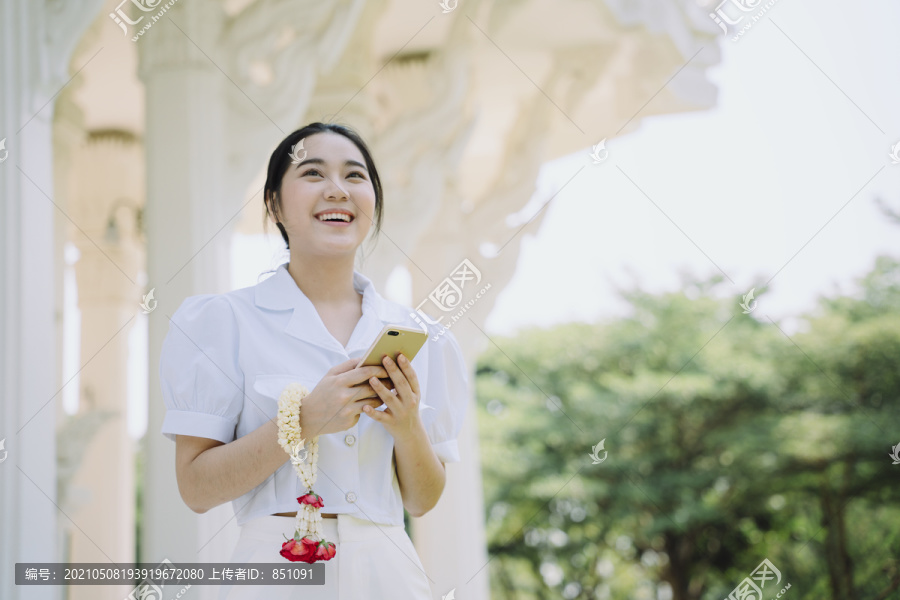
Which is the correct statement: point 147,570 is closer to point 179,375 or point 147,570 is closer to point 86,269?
point 179,375

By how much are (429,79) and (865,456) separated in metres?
8.74

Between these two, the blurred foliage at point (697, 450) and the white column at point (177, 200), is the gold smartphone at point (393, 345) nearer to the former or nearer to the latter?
the white column at point (177, 200)

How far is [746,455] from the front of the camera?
11562mm

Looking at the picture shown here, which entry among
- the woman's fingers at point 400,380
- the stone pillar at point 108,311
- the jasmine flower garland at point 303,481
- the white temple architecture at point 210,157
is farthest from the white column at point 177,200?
the stone pillar at point 108,311

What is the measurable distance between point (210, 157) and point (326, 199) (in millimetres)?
1533

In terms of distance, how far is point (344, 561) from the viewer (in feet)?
5.39

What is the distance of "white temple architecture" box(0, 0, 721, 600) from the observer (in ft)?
7.90

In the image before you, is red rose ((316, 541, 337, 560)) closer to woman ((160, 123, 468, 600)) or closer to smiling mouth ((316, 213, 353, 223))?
woman ((160, 123, 468, 600))

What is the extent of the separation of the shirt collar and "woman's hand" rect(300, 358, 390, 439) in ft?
0.64

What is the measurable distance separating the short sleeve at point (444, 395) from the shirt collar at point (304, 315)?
14 cm

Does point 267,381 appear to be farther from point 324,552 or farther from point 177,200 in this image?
point 177,200

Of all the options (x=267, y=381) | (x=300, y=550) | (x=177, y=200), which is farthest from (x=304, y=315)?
(x=177, y=200)

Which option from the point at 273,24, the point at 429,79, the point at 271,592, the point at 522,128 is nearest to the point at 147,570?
the point at 271,592

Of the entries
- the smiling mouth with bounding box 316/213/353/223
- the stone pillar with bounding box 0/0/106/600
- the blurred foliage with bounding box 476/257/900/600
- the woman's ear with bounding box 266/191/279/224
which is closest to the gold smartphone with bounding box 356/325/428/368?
the smiling mouth with bounding box 316/213/353/223
